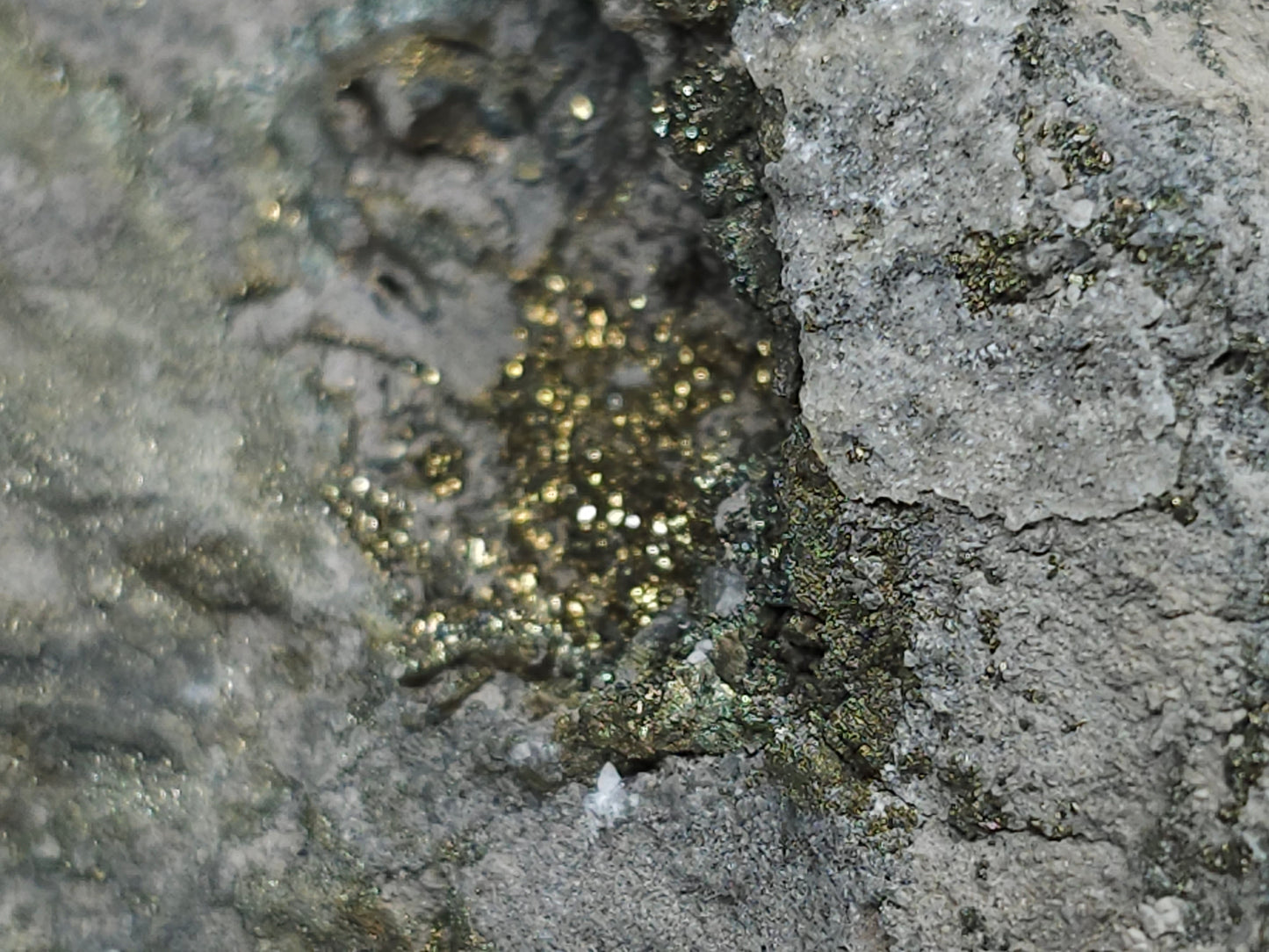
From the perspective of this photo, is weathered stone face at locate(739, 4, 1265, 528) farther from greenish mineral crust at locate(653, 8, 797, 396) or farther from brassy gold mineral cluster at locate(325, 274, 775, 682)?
brassy gold mineral cluster at locate(325, 274, 775, 682)

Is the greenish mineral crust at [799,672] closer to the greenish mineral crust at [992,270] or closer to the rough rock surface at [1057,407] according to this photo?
the rough rock surface at [1057,407]

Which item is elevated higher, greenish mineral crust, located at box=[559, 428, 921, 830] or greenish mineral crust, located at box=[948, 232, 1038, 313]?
greenish mineral crust, located at box=[948, 232, 1038, 313]

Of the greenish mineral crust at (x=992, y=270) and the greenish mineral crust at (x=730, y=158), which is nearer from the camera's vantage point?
the greenish mineral crust at (x=992, y=270)

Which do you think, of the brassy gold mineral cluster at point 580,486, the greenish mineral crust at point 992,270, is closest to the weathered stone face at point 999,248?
the greenish mineral crust at point 992,270

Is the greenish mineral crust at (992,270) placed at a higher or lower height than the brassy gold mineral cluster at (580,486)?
higher

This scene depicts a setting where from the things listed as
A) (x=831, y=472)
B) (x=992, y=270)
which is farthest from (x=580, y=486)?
(x=992, y=270)

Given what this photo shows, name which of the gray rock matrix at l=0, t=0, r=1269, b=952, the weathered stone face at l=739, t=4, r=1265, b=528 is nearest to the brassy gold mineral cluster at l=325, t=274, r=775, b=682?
the gray rock matrix at l=0, t=0, r=1269, b=952

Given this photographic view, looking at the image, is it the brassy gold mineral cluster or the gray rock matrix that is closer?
the gray rock matrix

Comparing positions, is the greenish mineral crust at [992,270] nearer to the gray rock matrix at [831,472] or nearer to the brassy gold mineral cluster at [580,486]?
the gray rock matrix at [831,472]
